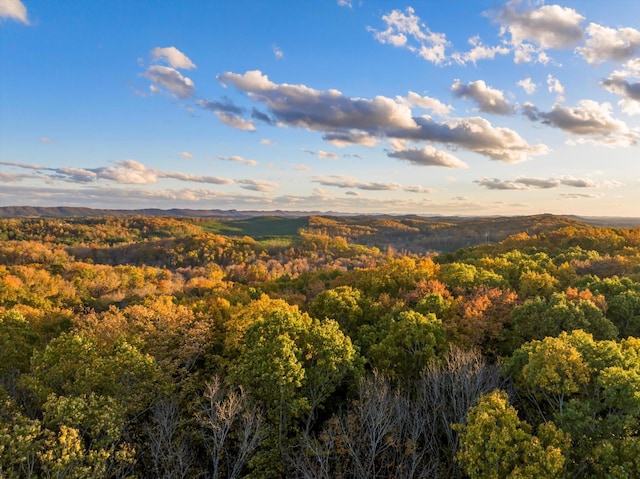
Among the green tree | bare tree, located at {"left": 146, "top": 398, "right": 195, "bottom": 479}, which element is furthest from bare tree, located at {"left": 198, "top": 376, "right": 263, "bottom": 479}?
the green tree

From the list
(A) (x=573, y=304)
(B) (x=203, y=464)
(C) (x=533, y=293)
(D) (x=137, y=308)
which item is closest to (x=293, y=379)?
(B) (x=203, y=464)

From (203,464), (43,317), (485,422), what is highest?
(485,422)

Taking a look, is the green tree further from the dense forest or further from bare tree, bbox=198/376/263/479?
bare tree, bbox=198/376/263/479

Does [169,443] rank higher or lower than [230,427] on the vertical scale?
lower

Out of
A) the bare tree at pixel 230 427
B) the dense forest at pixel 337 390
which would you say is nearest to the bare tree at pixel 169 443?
the dense forest at pixel 337 390

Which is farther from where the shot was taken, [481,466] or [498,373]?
[498,373]

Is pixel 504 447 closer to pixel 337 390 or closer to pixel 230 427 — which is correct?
pixel 230 427

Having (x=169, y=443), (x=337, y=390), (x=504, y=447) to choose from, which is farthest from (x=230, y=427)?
(x=504, y=447)

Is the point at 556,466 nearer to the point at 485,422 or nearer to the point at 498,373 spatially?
the point at 485,422

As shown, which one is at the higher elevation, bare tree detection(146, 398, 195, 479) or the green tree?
the green tree

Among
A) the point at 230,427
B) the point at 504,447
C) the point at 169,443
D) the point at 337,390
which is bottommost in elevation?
the point at 337,390

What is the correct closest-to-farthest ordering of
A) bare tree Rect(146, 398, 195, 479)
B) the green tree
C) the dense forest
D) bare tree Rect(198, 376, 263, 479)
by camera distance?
1. the green tree
2. the dense forest
3. bare tree Rect(198, 376, 263, 479)
4. bare tree Rect(146, 398, 195, 479)
